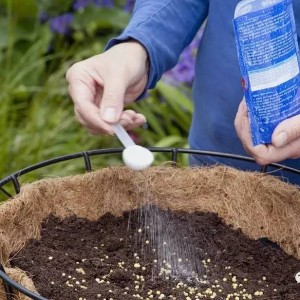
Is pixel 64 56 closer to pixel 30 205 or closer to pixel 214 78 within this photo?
pixel 214 78

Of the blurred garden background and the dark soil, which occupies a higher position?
the blurred garden background

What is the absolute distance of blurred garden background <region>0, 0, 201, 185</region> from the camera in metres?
2.11

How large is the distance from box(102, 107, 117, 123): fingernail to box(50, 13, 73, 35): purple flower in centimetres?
165

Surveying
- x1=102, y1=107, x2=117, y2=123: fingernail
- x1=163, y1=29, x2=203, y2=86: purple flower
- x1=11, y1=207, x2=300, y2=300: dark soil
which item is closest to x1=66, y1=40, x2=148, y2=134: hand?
x1=102, y1=107, x2=117, y2=123: fingernail

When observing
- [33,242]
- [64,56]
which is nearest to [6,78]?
[64,56]

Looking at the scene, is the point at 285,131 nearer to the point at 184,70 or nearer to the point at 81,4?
the point at 184,70

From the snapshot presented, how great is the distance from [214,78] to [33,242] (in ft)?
1.30

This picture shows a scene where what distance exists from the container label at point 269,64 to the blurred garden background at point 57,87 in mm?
1188

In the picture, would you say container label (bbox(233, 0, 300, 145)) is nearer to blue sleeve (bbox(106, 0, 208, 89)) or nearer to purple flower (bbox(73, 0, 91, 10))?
blue sleeve (bbox(106, 0, 208, 89))

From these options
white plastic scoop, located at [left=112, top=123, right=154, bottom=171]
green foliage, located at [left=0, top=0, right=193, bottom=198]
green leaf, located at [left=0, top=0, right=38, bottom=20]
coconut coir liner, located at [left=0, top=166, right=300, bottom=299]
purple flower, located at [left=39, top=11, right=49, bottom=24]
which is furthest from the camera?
purple flower, located at [left=39, top=11, right=49, bottom=24]

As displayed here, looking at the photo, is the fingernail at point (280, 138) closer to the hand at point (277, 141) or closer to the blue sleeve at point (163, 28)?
the hand at point (277, 141)

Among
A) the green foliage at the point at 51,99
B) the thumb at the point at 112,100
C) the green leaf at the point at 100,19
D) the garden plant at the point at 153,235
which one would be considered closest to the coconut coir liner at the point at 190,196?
the garden plant at the point at 153,235

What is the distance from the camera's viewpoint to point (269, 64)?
2.70 ft

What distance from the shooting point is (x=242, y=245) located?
1011 mm
